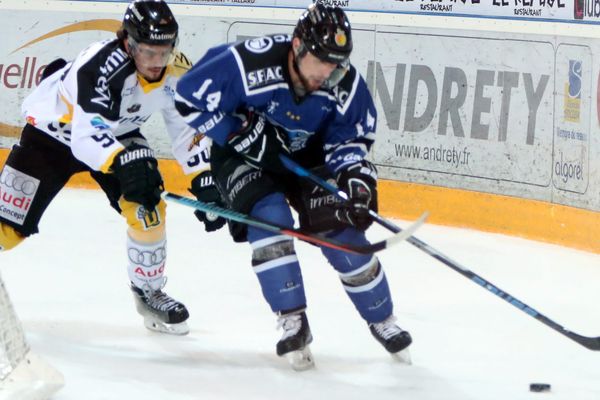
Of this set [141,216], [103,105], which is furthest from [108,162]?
[141,216]

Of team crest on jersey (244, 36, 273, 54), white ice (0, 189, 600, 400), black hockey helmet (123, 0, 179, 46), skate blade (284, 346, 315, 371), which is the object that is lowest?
white ice (0, 189, 600, 400)

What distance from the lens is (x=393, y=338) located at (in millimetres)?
3852

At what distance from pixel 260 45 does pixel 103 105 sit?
61 cm

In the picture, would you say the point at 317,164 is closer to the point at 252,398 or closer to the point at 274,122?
the point at 274,122

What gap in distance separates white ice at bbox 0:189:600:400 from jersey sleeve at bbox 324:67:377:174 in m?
0.67

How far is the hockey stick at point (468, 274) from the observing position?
362 centimetres

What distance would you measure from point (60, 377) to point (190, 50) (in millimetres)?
3913

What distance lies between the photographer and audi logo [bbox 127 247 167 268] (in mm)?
4348

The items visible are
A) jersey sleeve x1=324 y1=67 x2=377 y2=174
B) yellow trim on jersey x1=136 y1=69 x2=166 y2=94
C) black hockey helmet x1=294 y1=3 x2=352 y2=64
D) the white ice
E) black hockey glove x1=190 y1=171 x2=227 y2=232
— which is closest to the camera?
black hockey helmet x1=294 y1=3 x2=352 y2=64

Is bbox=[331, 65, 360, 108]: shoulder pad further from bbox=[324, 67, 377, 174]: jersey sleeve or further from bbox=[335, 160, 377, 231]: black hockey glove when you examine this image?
bbox=[335, 160, 377, 231]: black hockey glove

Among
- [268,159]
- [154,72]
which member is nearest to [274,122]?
[268,159]

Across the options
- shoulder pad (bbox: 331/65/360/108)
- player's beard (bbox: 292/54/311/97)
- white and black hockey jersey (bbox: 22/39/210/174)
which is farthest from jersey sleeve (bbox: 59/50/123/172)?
shoulder pad (bbox: 331/65/360/108)

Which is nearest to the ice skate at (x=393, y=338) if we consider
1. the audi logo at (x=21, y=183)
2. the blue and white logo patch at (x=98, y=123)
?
the blue and white logo patch at (x=98, y=123)

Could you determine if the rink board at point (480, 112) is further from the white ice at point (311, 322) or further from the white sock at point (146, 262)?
the white sock at point (146, 262)
